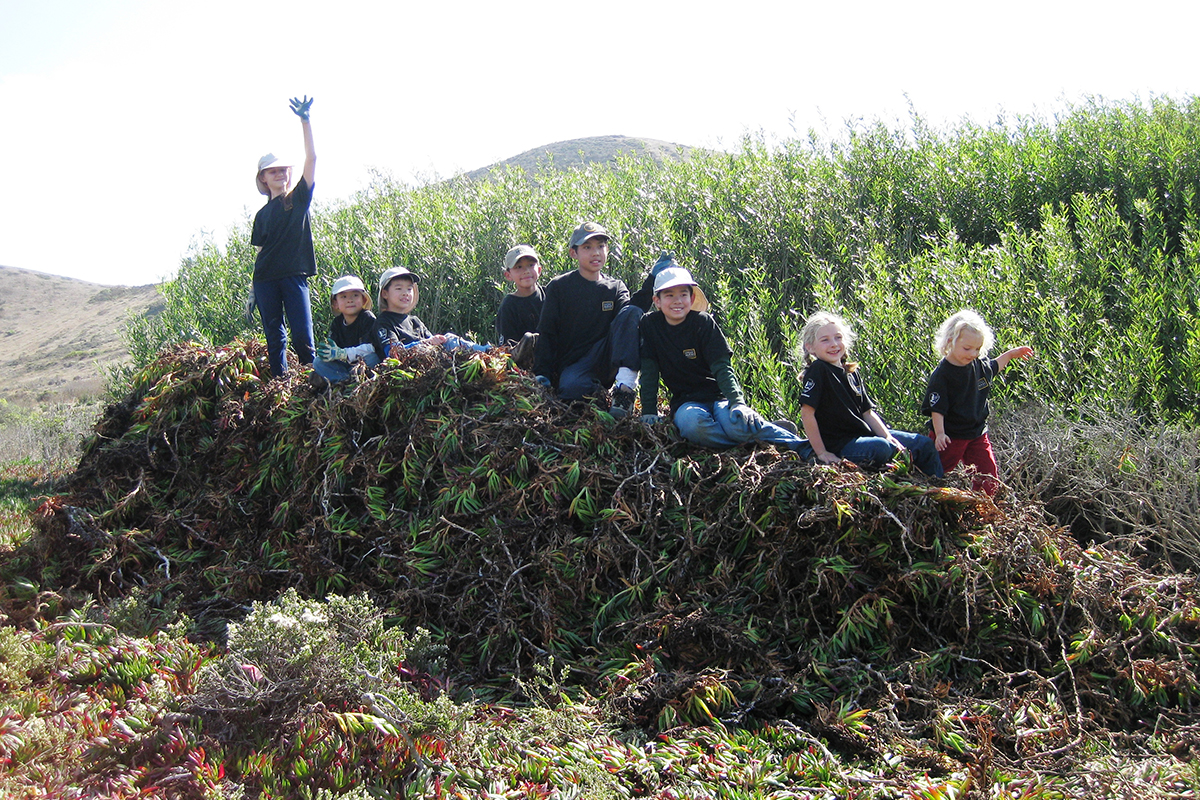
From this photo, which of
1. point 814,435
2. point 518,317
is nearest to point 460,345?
point 518,317

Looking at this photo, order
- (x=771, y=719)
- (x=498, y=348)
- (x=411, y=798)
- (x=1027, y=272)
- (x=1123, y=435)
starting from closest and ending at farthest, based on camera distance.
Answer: (x=411, y=798)
(x=771, y=719)
(x=1123, y=435)
(x=498, y=348)
(x=1027, y=272)

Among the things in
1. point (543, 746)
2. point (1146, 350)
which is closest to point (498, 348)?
point (543, 746)

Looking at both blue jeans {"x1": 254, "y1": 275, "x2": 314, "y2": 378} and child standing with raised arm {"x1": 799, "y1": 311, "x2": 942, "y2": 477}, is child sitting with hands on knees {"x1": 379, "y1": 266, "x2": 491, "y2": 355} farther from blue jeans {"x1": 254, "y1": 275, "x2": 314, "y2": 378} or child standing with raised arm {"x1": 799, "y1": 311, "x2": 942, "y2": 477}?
child standing with raised arm {"x1": 799, "y1": 311, "x2": 942, "y2": 477}

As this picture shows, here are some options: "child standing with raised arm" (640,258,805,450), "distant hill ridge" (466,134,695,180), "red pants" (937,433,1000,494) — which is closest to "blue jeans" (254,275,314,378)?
"child standing with raised arm" (640,258,805,450)

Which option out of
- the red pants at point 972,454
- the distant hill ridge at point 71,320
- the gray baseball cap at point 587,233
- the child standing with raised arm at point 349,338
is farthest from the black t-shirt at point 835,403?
the distant hill ridge at point 71,320

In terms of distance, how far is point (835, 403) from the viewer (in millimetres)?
4047

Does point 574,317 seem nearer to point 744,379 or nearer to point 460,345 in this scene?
point 460,345

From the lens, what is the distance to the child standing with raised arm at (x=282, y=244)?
18.0ft

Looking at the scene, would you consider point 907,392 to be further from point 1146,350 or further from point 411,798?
point 411,798

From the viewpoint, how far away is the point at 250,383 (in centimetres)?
556

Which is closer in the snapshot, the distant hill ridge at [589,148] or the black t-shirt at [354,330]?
Answer: the black t-shirt at [354,330]

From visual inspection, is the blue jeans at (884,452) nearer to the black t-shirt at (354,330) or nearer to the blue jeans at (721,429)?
the blue jeans at (721,429)

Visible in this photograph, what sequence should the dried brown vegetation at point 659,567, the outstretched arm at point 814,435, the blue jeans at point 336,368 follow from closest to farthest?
the dried brown vegetation at point 659,567 → the outstretched arm at point 814,435 → the blue jeans at point 336,368

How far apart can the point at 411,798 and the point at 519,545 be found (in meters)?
1.48
